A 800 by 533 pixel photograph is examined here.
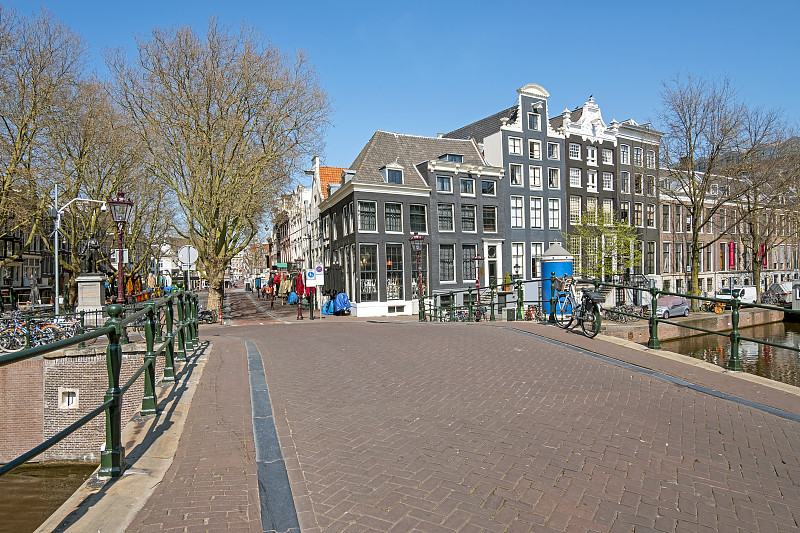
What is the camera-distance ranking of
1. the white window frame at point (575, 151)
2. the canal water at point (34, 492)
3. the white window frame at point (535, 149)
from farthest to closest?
the white window frame at point (575, 151)
the white window frame at point (535, 149)
the canal water at point (34, 492)

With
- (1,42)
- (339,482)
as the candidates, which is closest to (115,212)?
(1,42)

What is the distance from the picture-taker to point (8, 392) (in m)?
13.8

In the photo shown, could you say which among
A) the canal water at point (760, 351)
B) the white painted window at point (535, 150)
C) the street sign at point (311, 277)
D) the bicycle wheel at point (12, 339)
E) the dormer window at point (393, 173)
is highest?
the white painted window at point (535, 150)

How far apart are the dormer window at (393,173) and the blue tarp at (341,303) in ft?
25.6

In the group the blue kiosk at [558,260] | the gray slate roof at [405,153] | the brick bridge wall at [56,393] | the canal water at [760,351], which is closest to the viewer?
the brick bridge wall at [56,393]

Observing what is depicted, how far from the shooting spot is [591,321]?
10.2 metres

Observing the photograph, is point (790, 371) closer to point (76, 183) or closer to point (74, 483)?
point (74, 483)

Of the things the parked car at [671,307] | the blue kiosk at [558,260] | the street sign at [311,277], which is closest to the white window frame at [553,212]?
the parked car at [671,307]

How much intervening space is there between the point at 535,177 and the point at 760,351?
1931 cm

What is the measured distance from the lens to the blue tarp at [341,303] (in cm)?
3222

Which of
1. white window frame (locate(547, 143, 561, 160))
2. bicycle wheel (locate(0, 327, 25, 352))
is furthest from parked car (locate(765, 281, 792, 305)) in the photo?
bicycle wheel (locate(0, 327, 25, 352))

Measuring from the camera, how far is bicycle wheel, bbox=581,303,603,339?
1011 cm

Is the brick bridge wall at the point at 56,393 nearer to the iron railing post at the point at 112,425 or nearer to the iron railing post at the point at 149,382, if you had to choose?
the iron railing post at the point at 149,382

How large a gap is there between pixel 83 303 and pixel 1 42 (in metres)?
11.7
